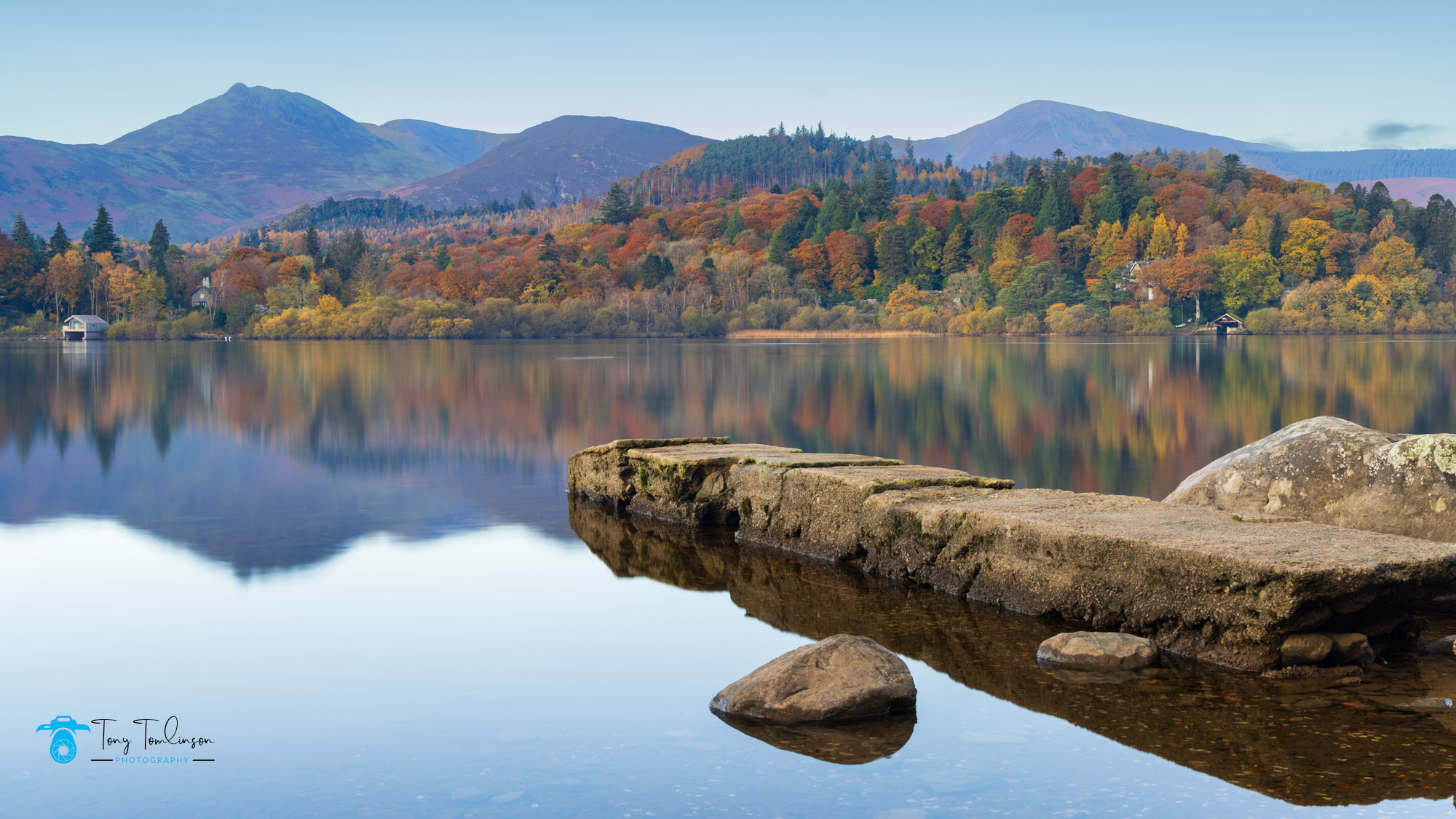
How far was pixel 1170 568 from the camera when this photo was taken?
9.16m

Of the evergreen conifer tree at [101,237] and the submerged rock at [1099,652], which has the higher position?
the evergreen conifer tree at [101,237]

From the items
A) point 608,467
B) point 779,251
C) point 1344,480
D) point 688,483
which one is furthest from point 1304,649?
point 779,251

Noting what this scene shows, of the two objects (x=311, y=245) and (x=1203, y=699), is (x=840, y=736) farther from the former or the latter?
(x=311, y=245)

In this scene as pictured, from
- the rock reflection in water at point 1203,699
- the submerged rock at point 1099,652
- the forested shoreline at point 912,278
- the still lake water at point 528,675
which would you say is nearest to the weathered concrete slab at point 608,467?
the still lake water at point 528,675

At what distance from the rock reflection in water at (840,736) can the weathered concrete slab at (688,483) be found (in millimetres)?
7470

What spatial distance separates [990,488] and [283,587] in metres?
7.84

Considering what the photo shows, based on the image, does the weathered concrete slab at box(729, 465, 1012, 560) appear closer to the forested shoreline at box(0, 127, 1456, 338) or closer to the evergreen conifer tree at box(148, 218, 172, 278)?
the forested shoreline at box(0, 127, 1456, 338)

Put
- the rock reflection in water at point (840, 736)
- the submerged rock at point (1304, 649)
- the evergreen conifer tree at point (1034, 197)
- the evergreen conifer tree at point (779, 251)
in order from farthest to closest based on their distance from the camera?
Answer: the evergreen conifer tree at point (779, 251)
the evergreen conifer tree at point (1034, 197)
the submerged rock at point (1304, 649)
the rock reflection in water at point (840, 736)

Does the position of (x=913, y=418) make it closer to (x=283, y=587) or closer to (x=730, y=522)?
(x=730, y=522)

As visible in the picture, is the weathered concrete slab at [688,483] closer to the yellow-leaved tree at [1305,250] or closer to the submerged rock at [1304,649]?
the submerged rock at [1304,649]

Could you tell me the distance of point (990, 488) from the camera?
13406 millimetres

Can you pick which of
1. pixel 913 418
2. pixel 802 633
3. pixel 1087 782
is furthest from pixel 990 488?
pixel 913 418

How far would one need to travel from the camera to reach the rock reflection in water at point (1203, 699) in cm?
666

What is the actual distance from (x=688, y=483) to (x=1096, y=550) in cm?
696
